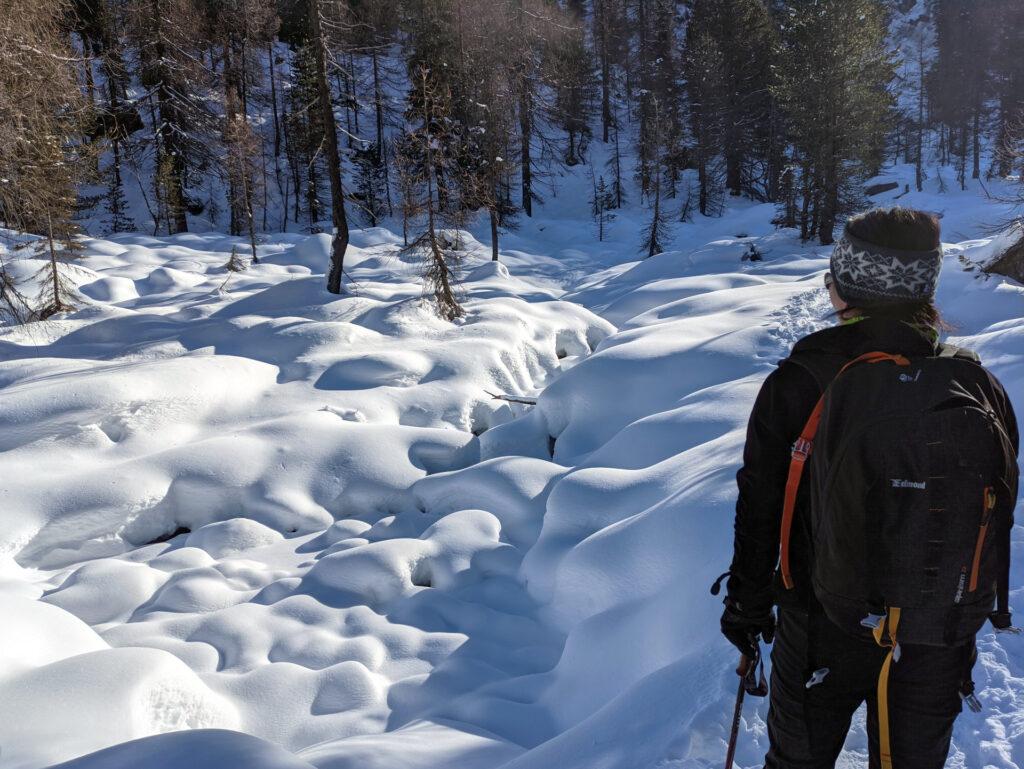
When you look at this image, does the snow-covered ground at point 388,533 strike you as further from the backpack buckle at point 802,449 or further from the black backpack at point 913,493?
the backpack buckle at point 802,449

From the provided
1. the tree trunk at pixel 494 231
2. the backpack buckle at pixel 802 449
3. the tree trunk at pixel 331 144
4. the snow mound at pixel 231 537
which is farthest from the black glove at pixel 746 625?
the tree trunk at pixel 494 231

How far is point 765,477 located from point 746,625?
47cm

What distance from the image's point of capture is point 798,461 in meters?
1.77

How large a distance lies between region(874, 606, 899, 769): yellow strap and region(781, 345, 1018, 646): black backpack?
0.01 m

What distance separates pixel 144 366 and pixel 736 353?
9.31 meters

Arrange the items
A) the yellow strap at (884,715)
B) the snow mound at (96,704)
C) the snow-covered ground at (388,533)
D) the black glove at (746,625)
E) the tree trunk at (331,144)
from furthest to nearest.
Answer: the tree trunk at (331,144), the snow-covered ground at (388,533), the snow mound at (96,704), the black glove at (746,625), the yellow strap at (884,715)

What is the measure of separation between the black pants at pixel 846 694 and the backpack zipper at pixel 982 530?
0.19m

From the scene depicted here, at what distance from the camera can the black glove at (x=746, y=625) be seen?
1.98 metres

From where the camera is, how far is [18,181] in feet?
27.3

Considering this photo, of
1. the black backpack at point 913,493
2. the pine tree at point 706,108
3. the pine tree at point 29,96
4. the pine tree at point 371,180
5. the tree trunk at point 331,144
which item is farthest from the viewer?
the pine tree at point 706,108

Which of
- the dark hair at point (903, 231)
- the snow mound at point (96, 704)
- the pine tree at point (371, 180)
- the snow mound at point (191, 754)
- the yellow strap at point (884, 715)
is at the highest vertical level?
the pine tree at point (371, 180)

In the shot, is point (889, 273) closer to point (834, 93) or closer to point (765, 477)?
point (765, 477)

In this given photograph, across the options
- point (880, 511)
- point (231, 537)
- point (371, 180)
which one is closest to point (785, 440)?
point (880, 511)

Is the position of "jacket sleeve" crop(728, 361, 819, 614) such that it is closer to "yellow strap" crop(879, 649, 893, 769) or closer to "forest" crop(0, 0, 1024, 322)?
"yellow strap" crop(879, 649, 893, 769)
